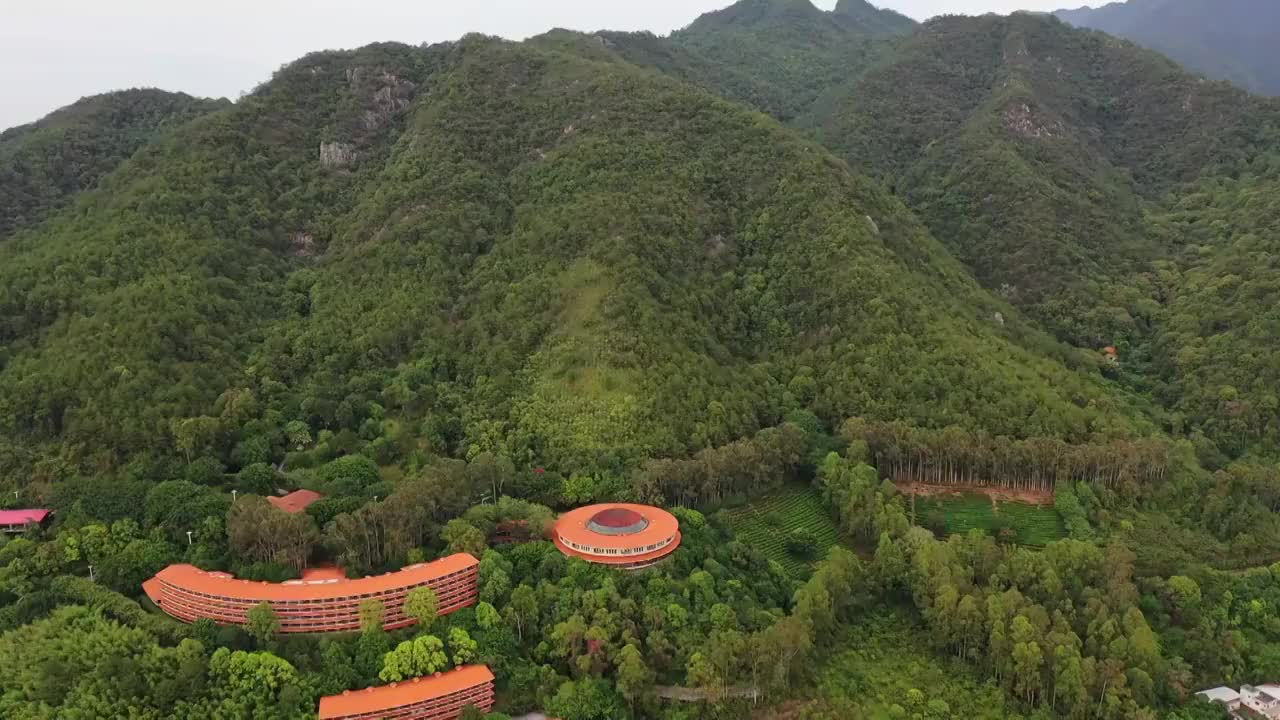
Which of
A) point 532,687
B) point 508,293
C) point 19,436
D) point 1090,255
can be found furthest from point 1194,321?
point 19,436

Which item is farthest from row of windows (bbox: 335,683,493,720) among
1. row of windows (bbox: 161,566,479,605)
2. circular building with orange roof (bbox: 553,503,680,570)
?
circular building with orange roof (bbox: 553,503,680,570)

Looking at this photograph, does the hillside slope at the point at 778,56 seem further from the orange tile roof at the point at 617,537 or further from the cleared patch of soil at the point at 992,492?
the orange tile roof at the point at 617,537

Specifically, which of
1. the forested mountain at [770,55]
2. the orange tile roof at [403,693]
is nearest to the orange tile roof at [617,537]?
the orange tile roof at [403,693]

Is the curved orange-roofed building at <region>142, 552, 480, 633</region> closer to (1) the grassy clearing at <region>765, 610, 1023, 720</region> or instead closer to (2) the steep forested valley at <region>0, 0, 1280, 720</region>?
(2) the steep forested valley at <region>0, 0, 1280, 720</region>

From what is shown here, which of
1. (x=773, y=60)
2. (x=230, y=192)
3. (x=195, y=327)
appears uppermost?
(x=773, y=60)

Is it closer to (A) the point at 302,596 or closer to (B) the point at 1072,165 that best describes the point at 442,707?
(A) the point at 302,596

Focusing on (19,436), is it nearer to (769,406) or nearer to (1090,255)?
(769,406)
